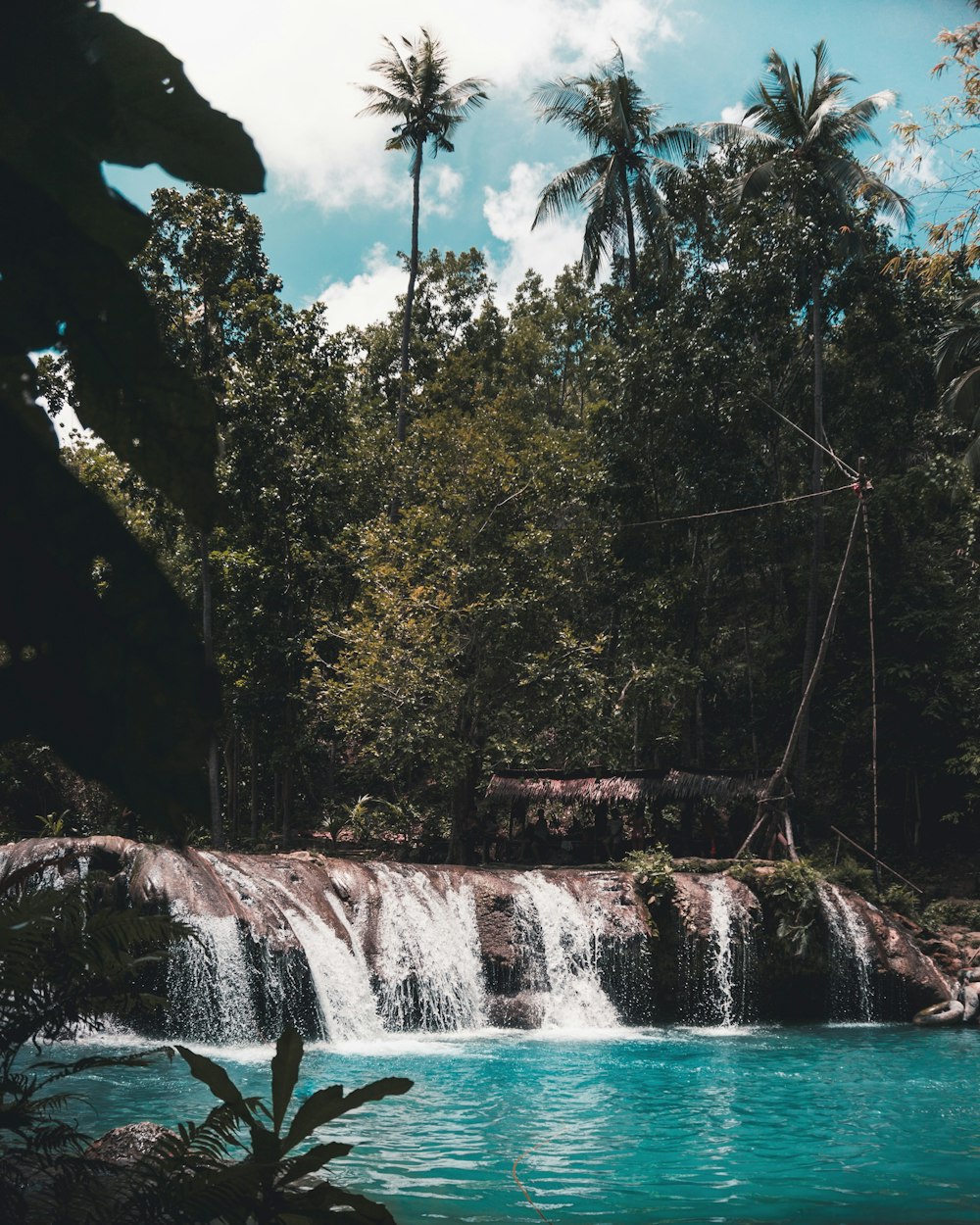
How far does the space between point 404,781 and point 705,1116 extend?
1215 cm

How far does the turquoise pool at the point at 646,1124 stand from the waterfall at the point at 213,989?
409 mm

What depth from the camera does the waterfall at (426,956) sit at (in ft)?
38.0

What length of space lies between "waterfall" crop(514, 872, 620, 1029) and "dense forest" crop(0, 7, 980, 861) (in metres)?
3.57

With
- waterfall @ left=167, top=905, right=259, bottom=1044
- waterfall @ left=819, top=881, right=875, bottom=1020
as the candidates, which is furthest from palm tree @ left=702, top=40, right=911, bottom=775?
waterfall @ left=167, top=905, right=259, bottom=1044

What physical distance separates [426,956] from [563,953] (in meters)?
1.64

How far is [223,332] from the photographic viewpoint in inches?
717

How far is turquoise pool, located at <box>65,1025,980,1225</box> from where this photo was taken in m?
6.12


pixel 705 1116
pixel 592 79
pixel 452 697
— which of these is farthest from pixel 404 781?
pixel 592 79

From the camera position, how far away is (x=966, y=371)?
17078 mm

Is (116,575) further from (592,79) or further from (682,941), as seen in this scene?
(592,79)

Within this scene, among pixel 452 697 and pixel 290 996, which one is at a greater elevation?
pixel 452 697

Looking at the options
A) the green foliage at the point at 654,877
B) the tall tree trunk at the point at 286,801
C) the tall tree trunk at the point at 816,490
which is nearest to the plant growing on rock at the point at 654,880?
the green foliage at the point at 654,877

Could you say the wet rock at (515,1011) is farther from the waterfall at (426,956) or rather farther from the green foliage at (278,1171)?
the green foliage at (278,1171)

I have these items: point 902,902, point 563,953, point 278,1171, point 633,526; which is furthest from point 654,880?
point 278,1171
